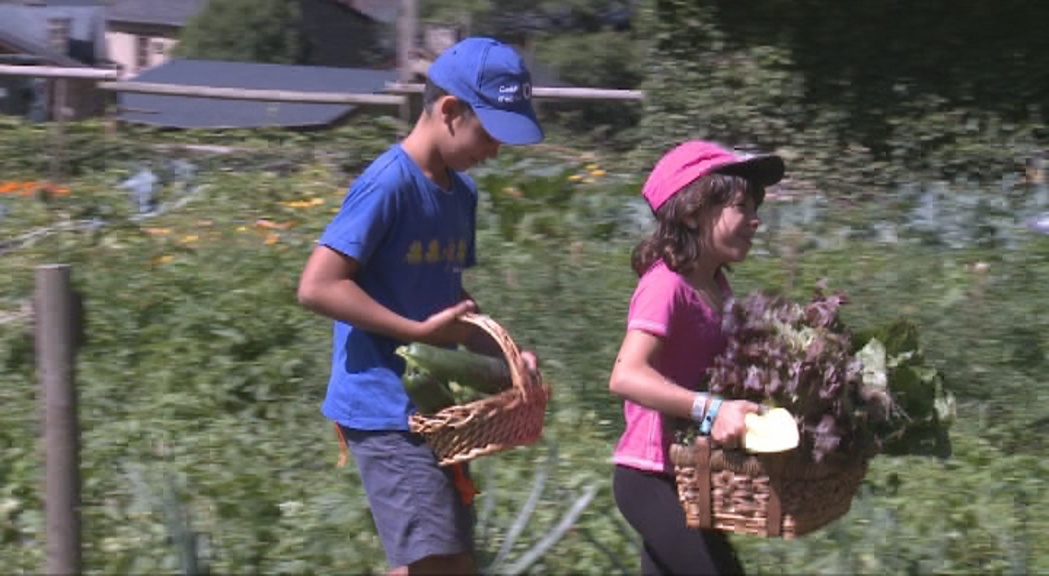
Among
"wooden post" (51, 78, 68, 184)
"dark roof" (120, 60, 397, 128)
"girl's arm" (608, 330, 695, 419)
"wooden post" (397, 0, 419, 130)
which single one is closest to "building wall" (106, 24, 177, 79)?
"dark roof" (120, 60, 397, 128)

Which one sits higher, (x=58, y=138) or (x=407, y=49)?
(x=407, y=49)

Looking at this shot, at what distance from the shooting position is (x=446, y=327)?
3377mm

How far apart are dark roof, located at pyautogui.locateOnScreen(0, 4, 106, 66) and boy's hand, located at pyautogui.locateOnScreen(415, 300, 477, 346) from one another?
1316 inches

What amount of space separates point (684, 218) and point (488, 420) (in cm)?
59

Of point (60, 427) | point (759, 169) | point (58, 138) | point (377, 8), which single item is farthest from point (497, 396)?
point (377, 8)

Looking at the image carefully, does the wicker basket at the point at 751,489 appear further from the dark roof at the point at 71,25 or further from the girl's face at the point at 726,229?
the dark roof at the point at 71,25

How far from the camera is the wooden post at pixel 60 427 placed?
3748mm

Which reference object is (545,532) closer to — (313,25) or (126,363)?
(126,363)

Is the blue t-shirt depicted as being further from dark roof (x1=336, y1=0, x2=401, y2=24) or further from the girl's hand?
dark roof (x1=336, y1=0, x2=401, y2=24)

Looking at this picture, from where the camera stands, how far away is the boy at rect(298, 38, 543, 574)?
131 inches

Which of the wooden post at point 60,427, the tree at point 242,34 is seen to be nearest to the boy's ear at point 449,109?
the wooden post at point 60,427

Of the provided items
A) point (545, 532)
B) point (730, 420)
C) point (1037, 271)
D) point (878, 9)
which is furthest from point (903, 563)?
point (878, 9)

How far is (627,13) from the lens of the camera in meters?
31.7

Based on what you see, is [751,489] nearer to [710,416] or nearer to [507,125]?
[710,416]
